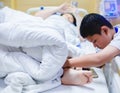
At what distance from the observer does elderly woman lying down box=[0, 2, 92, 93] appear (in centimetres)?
100

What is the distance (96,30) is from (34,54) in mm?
445

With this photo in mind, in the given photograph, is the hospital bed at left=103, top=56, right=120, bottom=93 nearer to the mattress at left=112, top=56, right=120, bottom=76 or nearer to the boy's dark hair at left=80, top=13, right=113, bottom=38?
the mattress at left=112, top=56, right=120, bottom=76

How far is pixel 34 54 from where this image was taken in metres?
1.08

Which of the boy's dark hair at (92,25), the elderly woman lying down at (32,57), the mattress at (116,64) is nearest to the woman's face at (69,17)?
the boy's dark hair at (92,25)

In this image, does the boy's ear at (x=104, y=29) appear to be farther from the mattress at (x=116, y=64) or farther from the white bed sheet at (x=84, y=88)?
the white bed sheet at (x=84, y=88)

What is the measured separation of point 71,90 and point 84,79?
97mm

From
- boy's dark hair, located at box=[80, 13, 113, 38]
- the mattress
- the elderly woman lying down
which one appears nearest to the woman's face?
boy's dark hair, located at box=[80, 13, 113, 38]

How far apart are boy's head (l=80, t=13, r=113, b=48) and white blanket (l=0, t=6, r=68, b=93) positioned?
1.12 feet

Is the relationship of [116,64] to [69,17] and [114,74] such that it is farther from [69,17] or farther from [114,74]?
[69,17]

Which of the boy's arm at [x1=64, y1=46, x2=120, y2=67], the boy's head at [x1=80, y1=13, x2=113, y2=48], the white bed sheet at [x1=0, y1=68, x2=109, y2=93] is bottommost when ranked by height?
the white bed sheet at [x1=0, y1=68, x2=109, y2=93]

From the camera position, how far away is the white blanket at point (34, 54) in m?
1.00

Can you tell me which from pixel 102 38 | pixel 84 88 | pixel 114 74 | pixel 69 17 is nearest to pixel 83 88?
pixel 84 88

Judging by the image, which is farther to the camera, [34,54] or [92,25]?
[92,25]

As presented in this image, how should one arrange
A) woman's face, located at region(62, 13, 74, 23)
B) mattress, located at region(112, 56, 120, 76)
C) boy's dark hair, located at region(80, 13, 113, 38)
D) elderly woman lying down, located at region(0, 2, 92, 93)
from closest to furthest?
1. elderly woman lying down, located at region(0, 2, 92, 93)
2. mattress, located at region(112, 56, 120, 76)
3. boy's dark hair, located at region(80, 13, 113, 38)
4. woman's face, located at region(62, 13, 74, 23)
